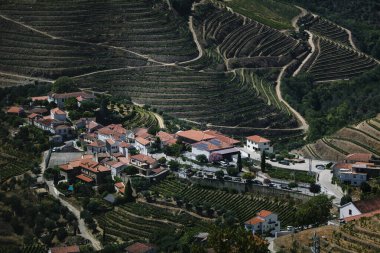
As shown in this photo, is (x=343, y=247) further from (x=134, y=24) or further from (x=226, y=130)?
(x=134, y=24)

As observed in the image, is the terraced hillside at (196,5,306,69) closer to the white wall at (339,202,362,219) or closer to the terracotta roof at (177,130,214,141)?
the terracotta roof at (177,130,214,141)

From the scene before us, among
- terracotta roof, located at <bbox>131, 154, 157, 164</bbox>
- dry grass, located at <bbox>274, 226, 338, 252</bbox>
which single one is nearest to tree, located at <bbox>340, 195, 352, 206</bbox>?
dry grass, located at <bbox>274, 226, 338, 252</bbox>

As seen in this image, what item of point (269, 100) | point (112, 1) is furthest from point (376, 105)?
point (112, 1)

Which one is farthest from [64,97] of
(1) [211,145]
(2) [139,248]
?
(2) [139,248]

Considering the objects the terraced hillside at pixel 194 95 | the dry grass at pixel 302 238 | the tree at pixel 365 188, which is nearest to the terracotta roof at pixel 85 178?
the dry grass at pixel 302 238

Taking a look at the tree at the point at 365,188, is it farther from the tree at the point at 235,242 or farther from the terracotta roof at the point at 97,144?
the terracotta roof at the point at 97,144
